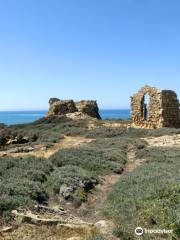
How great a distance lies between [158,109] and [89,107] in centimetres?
1709

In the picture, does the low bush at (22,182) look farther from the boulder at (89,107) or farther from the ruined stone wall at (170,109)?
the boulder at (89,107)

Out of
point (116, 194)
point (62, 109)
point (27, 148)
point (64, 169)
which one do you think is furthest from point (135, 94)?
point (116, 194)

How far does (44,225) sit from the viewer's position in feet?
32.0

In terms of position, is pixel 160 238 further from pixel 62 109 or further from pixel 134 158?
pixel 62 109

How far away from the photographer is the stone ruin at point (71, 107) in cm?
4850

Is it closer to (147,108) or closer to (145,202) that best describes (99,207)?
(145,202)

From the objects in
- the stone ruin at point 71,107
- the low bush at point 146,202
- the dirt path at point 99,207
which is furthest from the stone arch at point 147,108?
the low bush at point 146,202

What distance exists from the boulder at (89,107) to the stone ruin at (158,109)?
12800mm

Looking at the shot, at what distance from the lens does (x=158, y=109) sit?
3612 centimetres

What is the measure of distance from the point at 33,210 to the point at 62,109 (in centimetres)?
3819

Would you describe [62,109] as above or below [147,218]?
above

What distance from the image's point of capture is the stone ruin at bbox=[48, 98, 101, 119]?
48.5 metres

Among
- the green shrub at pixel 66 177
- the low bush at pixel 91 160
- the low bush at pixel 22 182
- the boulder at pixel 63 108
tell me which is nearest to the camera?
the low bush at pixel 22 182

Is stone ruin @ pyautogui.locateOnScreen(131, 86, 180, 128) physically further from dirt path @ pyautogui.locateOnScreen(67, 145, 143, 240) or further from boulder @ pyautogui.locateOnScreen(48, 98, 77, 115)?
dirt path @ pyautogui.locateOnScreen(67, 145, 143, 240)
